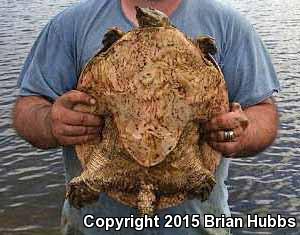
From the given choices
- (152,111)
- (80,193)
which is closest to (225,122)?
(152,111)

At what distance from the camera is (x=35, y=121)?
14.3 feet

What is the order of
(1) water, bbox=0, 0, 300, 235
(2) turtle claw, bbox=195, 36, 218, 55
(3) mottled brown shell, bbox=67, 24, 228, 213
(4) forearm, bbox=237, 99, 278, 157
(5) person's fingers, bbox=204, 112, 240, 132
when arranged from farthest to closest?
(1) water, bbox=0, 0, 300, 235
(4) forearm, bbox=237, 99, 278, 157
(2) turtle claw, bbox=195, 36, 218, 55
(5) person's fingers, bbox=204, 112, 240, 132
(3) mottled brown shell, bbox=67, 24, 228, 213

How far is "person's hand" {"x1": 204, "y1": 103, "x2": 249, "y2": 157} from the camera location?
362 centimetres

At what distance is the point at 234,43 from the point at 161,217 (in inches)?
60.1

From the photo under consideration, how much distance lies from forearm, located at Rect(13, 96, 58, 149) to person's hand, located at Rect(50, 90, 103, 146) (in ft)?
1.22

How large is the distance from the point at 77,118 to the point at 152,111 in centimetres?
54

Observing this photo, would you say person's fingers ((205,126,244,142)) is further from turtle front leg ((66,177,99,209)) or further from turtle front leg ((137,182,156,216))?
turtle front leg ((66,177,99,209))

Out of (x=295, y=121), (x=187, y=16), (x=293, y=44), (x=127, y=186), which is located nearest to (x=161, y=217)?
(x=127, y=186)

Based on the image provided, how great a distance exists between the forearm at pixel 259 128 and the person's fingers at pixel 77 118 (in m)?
1.11

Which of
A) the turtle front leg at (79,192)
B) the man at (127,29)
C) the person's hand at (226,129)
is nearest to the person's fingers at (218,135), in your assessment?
the person's hand at (226,129)

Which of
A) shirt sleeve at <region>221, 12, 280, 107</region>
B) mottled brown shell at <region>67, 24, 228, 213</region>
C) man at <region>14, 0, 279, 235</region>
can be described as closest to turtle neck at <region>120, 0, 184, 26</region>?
man at <region>14, 0, 279, 235</region>

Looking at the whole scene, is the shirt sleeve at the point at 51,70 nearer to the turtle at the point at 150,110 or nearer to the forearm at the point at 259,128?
the turtle at the point at 150,110

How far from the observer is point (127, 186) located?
3.74 metres

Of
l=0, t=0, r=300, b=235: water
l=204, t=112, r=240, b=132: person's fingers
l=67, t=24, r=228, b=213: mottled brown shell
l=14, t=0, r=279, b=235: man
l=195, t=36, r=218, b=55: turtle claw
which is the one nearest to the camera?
l=67, t=24, r=228, b=213: mottled brown shell
